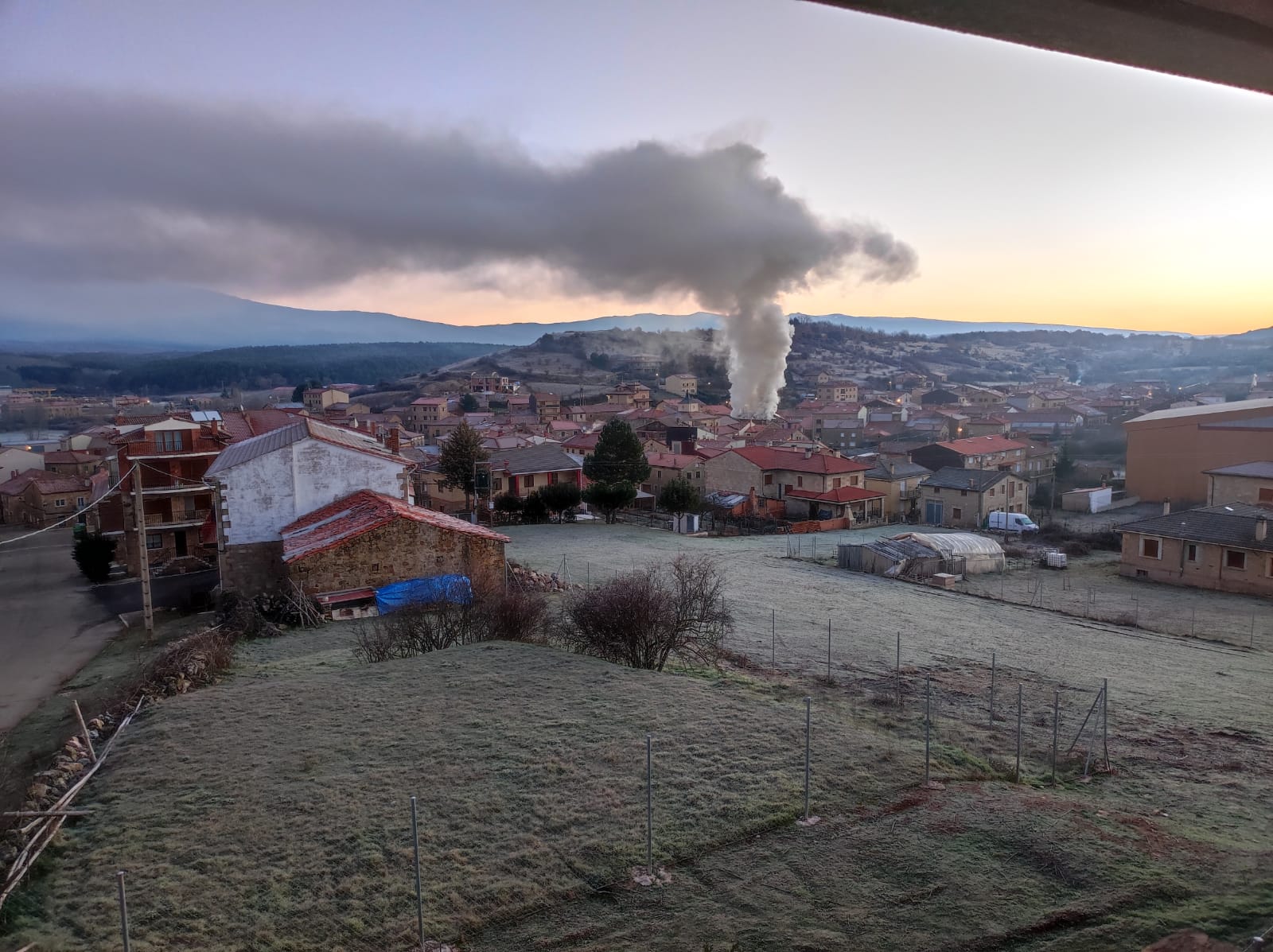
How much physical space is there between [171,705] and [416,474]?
1386 inches

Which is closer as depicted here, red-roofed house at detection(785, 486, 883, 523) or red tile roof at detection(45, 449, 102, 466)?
red-roofed house at detection(785, 486, 883, 523)

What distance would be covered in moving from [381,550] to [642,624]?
779 cm

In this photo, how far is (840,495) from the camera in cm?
4059

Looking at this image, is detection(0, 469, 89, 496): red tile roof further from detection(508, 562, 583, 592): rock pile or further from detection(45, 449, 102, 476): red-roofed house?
detection(508, 562, 583, 592): rock pile

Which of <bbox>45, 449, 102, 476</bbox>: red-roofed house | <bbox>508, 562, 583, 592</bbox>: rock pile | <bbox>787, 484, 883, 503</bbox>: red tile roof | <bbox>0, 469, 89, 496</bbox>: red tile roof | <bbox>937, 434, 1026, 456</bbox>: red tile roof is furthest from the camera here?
<bbox>937, 434, 1026, 456</bbox>: red tile roof

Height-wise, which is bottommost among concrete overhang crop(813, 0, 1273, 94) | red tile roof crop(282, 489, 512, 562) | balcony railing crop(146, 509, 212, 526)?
balcony railing crop(146, 509, 212, 526)

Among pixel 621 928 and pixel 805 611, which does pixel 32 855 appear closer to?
pixel 621 928

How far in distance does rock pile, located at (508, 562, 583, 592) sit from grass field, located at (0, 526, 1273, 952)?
7.59 m

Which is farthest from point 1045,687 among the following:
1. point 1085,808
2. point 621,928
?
point 621,928

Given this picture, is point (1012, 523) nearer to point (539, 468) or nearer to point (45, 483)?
point (539, 468)

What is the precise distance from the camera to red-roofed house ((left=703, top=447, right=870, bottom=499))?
135 feet

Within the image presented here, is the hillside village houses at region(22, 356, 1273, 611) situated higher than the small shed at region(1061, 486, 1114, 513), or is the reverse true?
the hillside village houses at region(22, 356, 1273, 611)

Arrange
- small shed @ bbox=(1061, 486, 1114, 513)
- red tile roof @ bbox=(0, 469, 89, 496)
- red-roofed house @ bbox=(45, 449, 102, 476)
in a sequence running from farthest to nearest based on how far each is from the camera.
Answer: red-roofed house @ bbox=(45, 449, 102, 476) < small shed @ bbox=(1061, 486, 1114, 513) < red tile roof @ bbox=(0, 469, 89, 496)

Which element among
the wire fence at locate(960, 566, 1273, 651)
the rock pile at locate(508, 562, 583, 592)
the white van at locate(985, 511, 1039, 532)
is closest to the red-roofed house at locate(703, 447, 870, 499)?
the white van at locate(985, 511, 1039, 532)
